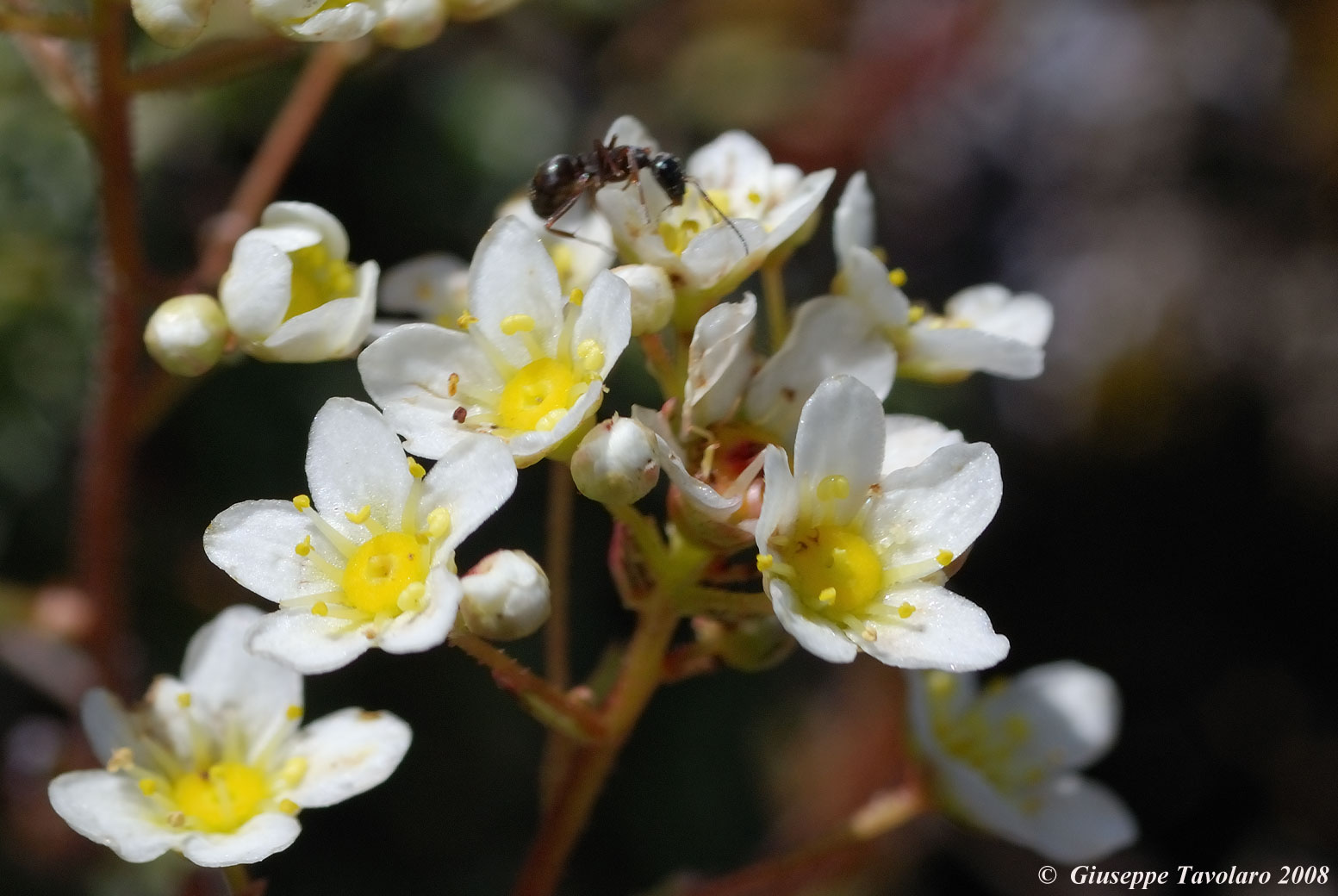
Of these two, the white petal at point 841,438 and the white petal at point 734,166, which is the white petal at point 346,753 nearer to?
the white petal at point 841,438

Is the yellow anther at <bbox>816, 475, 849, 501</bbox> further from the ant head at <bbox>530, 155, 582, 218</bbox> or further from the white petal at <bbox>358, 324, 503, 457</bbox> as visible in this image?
the ant head at <bbox>530, 155, 582, 218</bbox>

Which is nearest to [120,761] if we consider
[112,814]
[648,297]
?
[112,814]

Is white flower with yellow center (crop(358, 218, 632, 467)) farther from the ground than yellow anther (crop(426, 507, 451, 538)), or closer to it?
farther from the ground

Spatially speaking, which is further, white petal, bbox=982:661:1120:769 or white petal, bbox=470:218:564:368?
white petal, bbox=982:661:1120:769

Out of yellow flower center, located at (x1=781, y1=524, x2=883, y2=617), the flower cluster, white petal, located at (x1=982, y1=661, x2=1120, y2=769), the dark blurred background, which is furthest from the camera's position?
the dark blurred background

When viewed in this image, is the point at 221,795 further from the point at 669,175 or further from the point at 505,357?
the point at 669,175

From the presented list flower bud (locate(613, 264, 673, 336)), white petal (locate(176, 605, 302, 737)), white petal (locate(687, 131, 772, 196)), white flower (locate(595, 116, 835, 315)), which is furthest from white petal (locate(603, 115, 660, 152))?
white petal (locate(176, 605, 302, 737))

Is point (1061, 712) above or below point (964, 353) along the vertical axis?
below
